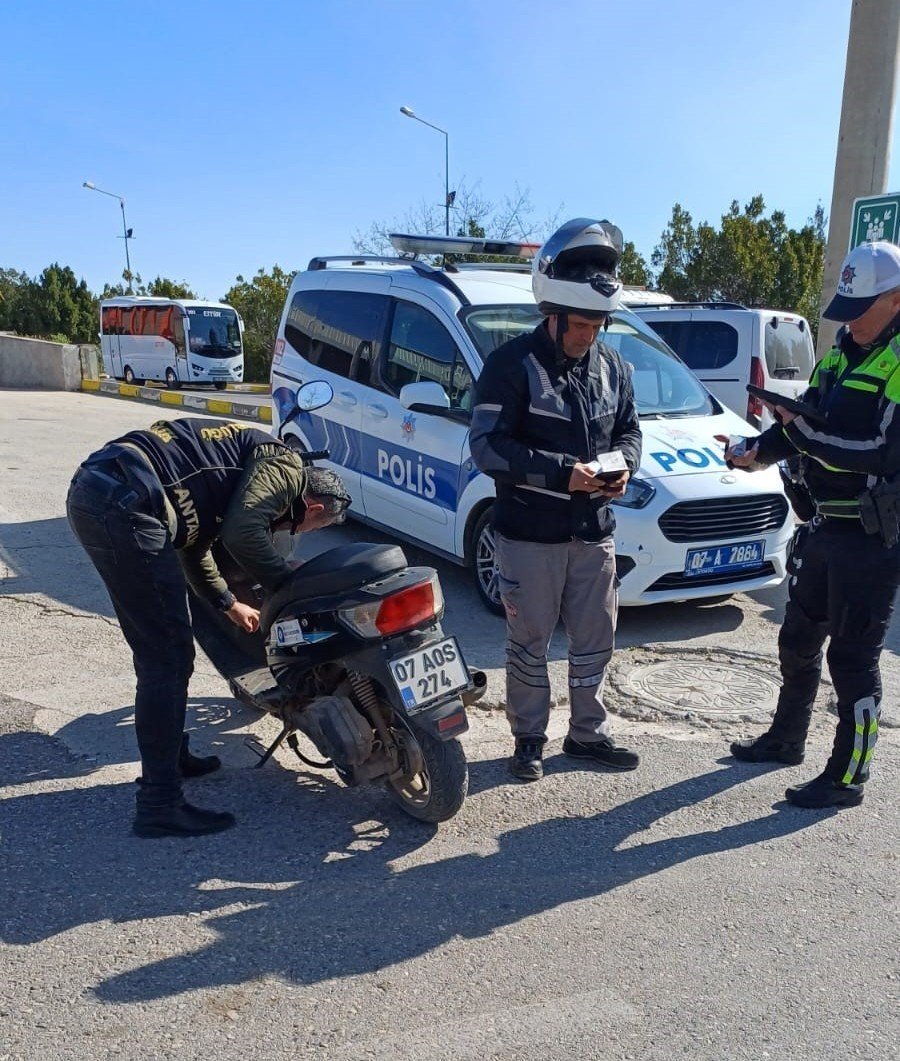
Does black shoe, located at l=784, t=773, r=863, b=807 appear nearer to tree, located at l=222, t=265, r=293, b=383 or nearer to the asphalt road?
the asphalt road

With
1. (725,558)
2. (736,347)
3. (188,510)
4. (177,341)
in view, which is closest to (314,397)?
(188,510)

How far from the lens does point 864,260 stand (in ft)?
12.2

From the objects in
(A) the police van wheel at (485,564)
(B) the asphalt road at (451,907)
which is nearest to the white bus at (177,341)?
(A) the police van wheel at (485,564)

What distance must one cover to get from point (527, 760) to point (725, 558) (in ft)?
7.52

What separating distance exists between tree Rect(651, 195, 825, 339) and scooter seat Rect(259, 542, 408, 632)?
32823 millimetres

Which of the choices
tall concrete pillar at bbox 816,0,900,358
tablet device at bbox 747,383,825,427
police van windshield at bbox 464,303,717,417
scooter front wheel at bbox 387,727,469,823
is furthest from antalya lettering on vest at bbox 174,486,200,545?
Result: tall concrete pillar at bbox 816,0,900,358

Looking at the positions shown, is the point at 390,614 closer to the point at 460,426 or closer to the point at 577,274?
the point at 577,274

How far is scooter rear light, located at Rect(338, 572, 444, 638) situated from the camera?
349cm

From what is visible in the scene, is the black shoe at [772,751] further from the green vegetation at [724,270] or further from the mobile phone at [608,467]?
the green vegetation at [724,270]

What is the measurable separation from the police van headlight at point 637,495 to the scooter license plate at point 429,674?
2.43 meters

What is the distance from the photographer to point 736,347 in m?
12.3

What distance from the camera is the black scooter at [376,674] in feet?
11.4

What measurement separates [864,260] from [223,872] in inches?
124

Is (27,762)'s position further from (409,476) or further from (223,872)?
(409,476)
